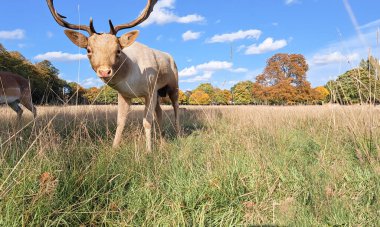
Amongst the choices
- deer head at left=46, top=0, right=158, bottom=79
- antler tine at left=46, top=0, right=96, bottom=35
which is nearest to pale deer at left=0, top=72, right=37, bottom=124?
antler tine at left=46, top=0, right=96, bottom=35

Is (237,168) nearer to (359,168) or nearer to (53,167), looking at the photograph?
(359,168)

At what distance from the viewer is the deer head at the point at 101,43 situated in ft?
14.1

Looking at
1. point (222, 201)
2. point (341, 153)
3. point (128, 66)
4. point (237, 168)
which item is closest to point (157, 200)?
point (222, 201)

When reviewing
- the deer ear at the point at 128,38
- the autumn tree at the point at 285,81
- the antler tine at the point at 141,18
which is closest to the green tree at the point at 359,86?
the deer ear at the point at 128,38

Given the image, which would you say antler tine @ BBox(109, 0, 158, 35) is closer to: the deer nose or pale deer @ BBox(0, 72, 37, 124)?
the deer nose

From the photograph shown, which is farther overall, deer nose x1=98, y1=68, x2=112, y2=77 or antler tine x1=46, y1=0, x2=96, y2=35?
antler tine x1=46, y1=0, x2=96, y2=35

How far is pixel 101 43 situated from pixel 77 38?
0.47 metres

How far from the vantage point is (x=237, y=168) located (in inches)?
116

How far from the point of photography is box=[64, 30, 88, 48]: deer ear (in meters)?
4.50

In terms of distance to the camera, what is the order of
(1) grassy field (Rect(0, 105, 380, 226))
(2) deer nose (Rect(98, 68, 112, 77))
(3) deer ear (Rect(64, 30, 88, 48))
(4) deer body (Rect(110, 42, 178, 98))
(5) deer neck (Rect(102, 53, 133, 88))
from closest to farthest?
1. (1) grassy field (Rect(0, 105, 380, 226))
2. (2) deer nose (Rect(98, 68, 112, 77))
3. (3) deer ear (Rect(64, 30, 88, 48))
4. (5) deer neck (Rect(102, 53, 133, 88))
5. (4) deer body (Rect(110, 42, 178, 98))

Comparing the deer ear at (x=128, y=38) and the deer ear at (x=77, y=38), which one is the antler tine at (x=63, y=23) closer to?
the deer ear at (x=77, y=38)

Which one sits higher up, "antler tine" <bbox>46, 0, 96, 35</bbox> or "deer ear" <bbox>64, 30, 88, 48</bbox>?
"antler tine" <bbox>46, 0, 96, 35</bbox>

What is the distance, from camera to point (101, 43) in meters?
4.39

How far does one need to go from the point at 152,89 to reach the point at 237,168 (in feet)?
9.76
